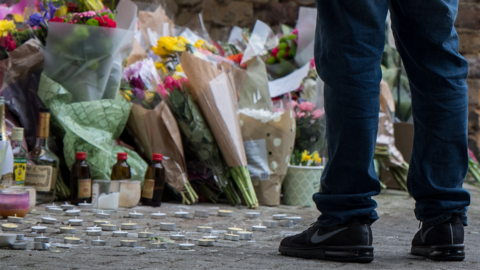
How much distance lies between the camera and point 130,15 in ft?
7.52

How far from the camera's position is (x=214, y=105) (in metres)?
2.32

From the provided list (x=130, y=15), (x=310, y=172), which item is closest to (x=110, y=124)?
(x=130, y=15)

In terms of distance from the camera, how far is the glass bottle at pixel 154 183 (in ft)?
7.40

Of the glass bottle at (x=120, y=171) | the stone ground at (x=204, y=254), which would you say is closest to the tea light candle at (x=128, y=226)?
the stone ground at (x=204, y=254)

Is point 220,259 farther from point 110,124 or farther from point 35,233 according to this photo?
point 110,124

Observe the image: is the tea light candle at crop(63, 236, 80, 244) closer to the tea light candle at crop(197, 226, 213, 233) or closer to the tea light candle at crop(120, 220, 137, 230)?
the tea light candle at crop(120, 220, 137, 230)

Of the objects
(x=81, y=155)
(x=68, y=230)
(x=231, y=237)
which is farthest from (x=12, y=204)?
(x=231, y=237)

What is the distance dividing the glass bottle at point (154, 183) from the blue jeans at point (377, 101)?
109cm

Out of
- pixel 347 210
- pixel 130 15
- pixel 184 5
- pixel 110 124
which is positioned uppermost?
pixel 184 5

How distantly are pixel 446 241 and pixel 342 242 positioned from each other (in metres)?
0.27

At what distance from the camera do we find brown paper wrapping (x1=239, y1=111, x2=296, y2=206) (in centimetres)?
246

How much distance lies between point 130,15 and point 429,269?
161 cm

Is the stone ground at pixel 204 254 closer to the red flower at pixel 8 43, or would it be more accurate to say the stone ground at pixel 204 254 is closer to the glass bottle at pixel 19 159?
the glass bottle at pixel 19 159

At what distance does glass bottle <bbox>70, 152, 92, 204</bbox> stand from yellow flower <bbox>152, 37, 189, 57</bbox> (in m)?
0.81
